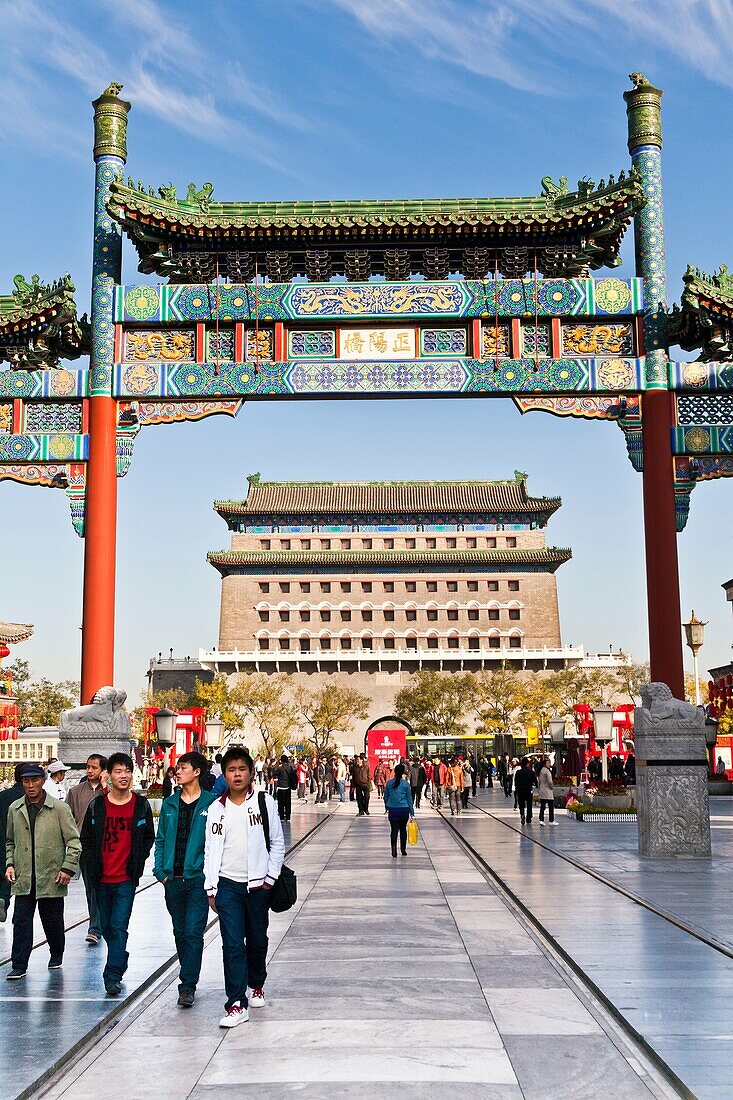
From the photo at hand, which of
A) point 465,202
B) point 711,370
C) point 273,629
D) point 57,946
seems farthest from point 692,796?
point 273,629

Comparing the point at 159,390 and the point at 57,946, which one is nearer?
the point at 57,946

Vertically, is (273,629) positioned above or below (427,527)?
below

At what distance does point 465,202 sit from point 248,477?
2533 inches

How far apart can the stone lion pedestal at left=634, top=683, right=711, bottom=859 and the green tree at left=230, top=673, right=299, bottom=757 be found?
2202 inches

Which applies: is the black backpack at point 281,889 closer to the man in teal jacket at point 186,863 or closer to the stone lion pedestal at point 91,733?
the man in teal jacket at point 186,863

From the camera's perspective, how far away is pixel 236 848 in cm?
693

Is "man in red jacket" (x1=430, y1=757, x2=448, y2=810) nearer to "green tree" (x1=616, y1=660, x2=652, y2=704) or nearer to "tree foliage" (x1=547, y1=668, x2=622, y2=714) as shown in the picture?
"tree foliage" (x1=547, y1=668, x2=622, y2=714)

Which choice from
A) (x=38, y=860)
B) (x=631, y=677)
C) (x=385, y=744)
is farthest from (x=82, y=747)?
(x=631, y=677)

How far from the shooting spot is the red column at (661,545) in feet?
65.7

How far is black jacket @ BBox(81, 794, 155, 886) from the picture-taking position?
7.91 metres

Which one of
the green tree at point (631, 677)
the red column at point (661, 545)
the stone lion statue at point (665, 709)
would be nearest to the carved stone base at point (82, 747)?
the stone lion statue at point (665, 709)

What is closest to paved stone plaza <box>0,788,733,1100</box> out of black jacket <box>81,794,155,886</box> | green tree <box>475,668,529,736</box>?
black jacket <box>81,794,155,886</box>

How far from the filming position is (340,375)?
21.3 metres

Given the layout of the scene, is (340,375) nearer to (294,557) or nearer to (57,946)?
(57,946)
